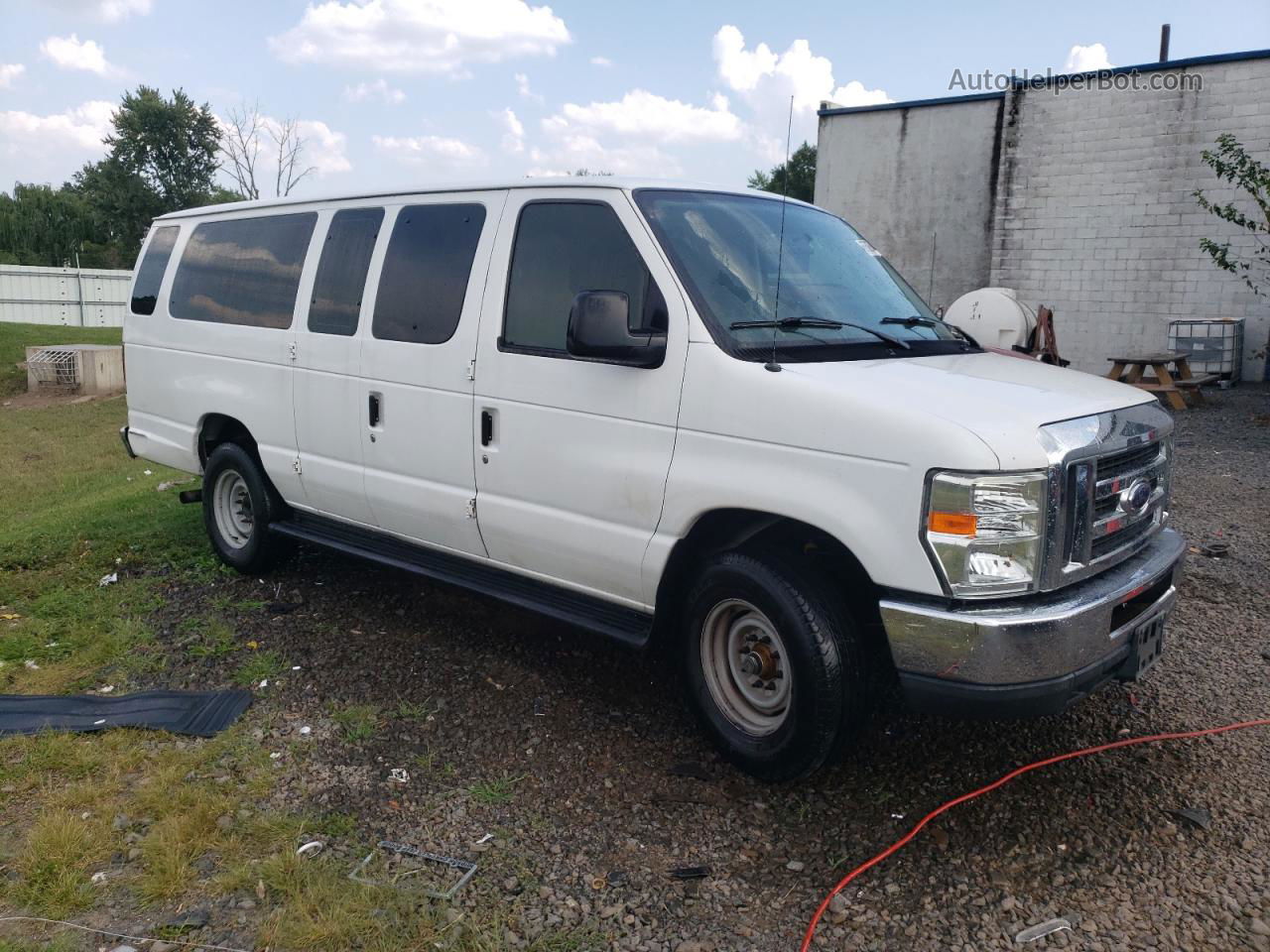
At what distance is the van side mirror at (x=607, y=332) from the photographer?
3717 millimetres

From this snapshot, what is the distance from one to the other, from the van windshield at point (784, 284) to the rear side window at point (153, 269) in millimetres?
3915

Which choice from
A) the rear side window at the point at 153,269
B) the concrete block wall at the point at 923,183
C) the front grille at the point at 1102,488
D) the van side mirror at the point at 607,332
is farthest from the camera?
the concrete block wall at the point at 923,183

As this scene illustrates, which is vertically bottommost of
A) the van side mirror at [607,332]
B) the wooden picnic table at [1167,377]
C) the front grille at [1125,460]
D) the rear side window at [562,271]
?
the wooden picnic table at [1167,377]

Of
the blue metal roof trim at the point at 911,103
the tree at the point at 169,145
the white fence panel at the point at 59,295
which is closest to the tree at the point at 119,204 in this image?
the tree at the point at 169,145

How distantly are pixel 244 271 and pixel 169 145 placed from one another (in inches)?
2342

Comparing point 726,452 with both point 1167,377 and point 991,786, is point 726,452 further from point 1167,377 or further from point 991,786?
point 1167,377

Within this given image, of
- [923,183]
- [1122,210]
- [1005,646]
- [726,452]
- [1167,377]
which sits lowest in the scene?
[1005,646]

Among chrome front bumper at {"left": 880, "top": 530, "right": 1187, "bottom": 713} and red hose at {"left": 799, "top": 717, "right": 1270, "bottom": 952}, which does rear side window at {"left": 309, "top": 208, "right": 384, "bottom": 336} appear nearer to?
chrome front bumper at {"left": 880, "top": 530, "right": 1187, "bottom": 713}

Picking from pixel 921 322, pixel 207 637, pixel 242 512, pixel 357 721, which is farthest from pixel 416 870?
pixel 242 512

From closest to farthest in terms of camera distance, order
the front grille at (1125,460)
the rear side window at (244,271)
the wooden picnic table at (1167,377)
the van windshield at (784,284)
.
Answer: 1. the front grille at (1125,460)
2. the van windshield at (784,284)
3. the rear side window at (244,271)
4. the wooden picnic table at (1167,377)

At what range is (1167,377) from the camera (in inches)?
544

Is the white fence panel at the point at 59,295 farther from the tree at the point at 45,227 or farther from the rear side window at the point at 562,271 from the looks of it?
the rear side window at the point at 562,271

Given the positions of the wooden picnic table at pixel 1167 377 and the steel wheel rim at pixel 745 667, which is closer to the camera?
the steel wheel rim at pixel 745 667

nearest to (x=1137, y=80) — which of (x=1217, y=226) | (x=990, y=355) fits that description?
(x=1217, y=226)
